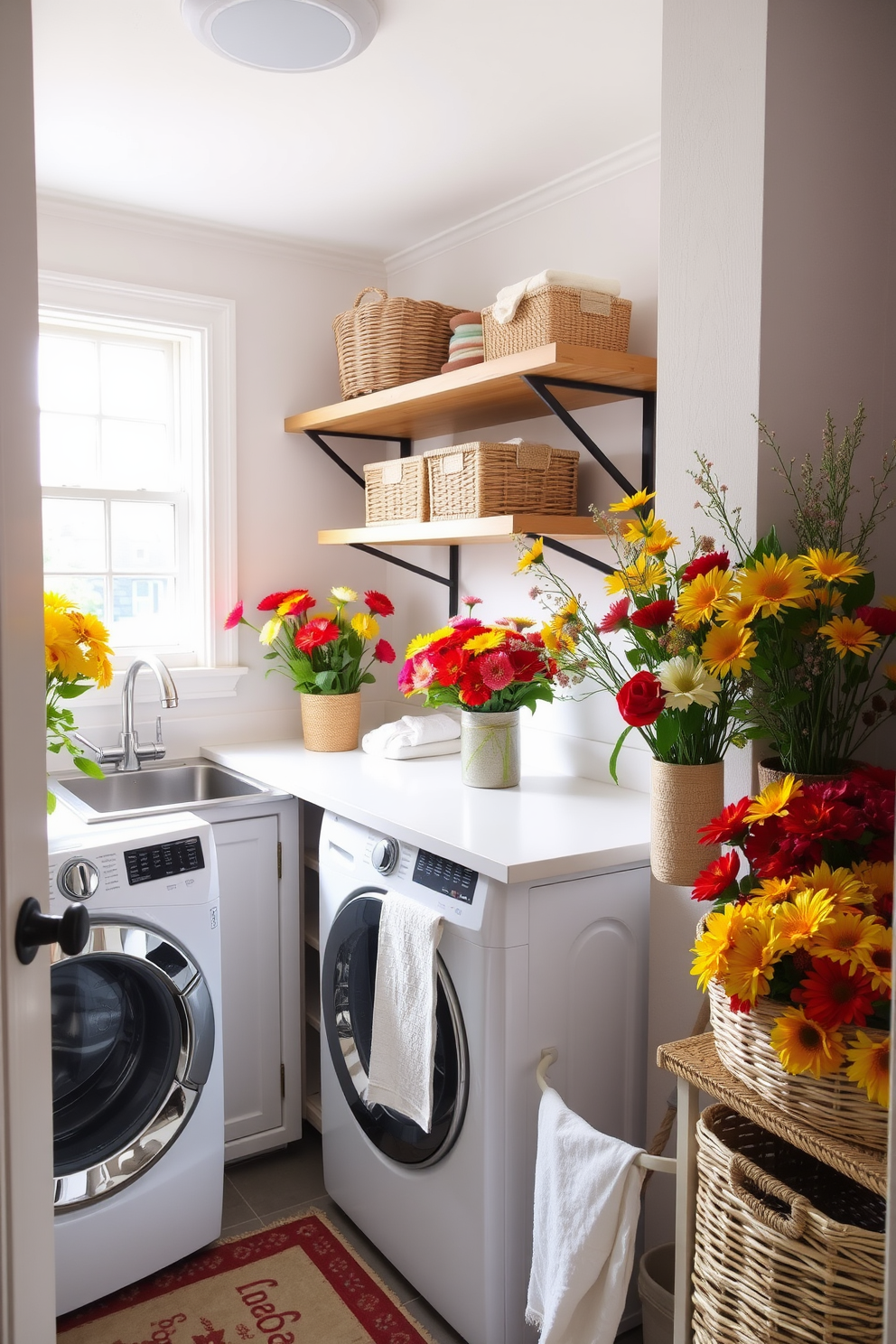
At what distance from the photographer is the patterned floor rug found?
6.51 feet

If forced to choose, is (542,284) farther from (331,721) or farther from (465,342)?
(331,721)

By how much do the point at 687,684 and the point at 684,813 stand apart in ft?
0.71

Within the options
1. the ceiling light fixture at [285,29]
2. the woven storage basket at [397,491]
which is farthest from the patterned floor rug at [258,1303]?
the ceiling light fixture at [285,29]

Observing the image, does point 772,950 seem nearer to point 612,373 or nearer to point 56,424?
point 612,373

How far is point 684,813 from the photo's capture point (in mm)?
1490

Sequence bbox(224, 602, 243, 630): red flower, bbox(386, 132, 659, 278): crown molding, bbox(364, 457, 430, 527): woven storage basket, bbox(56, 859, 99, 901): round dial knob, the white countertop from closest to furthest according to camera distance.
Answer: the white countertop → bbox(56, 859, 99, 901): round dial knob → bbox(386, 132, 659, 278): crown molding → bbox(364, 457, 430, 527): woven storage basket → bbox(224, 602, 243, 630): red flower

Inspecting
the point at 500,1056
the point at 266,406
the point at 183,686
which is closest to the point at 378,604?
the point at 183,686

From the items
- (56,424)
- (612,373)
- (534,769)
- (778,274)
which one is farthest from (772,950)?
(56,424)

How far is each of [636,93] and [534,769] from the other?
1.59 meters

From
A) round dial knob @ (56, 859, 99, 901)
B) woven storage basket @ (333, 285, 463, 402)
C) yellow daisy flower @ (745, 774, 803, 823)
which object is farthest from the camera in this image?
woven storage basket @ (333, 285, 463, 402)

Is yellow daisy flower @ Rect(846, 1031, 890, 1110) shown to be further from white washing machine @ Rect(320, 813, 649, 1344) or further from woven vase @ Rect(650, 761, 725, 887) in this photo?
white washing machine @ Rect(320, 813, 649, 1344)

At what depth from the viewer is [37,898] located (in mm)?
1117

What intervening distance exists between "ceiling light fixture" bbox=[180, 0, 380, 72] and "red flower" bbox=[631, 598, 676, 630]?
119cm

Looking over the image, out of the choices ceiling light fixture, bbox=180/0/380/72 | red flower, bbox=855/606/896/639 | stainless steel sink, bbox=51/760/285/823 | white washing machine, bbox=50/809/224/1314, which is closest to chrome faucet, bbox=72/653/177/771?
stainless steel sink, bbox=51/760/285/823
